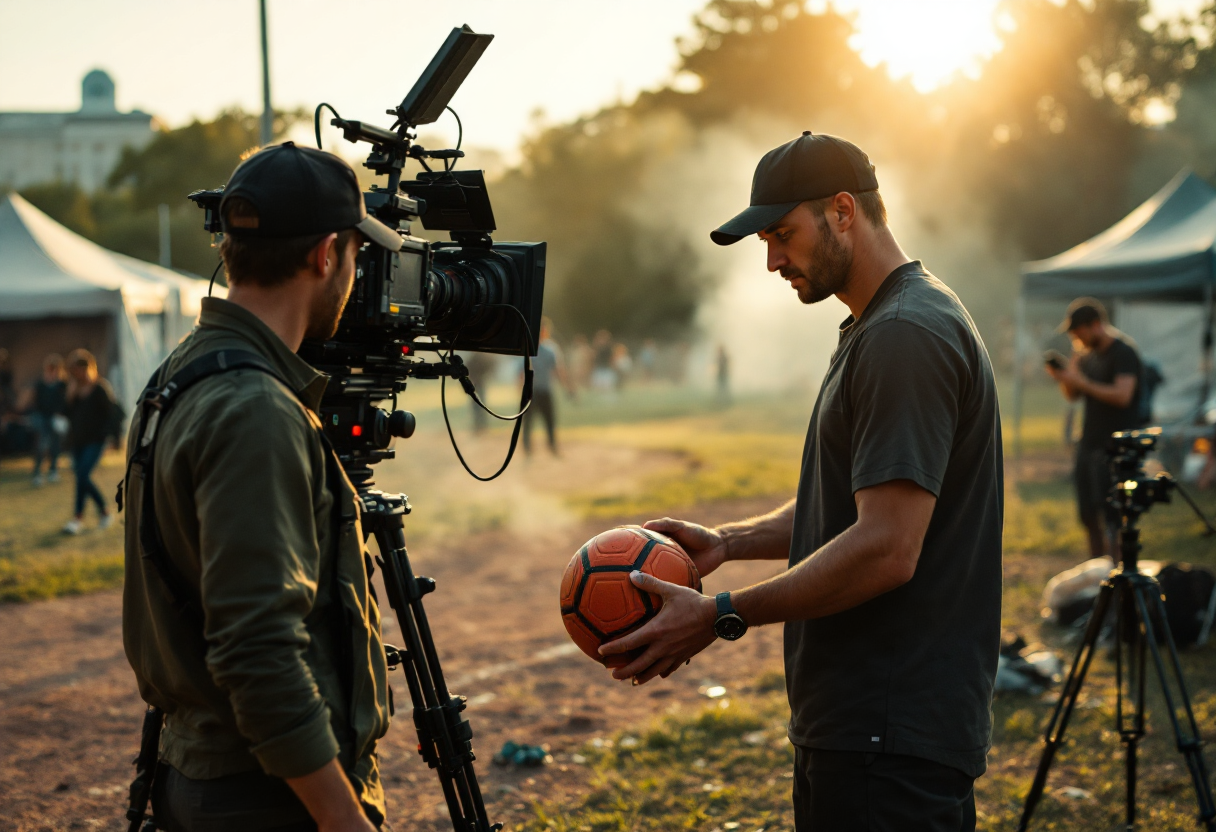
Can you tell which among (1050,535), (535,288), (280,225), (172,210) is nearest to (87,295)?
(1050,535)

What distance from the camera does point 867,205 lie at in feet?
8.65

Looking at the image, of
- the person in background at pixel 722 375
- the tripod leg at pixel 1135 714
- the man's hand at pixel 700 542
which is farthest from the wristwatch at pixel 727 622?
the person in background at pixel 722 375

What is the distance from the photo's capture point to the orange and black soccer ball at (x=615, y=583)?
8.96 ft

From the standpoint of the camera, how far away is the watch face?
2496 millimetres

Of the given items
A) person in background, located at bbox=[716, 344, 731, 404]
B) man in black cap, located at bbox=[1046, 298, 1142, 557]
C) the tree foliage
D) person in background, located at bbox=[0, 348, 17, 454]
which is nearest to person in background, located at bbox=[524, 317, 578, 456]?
man in black cap, located at bbox=[1046, 298, 1142, 557]

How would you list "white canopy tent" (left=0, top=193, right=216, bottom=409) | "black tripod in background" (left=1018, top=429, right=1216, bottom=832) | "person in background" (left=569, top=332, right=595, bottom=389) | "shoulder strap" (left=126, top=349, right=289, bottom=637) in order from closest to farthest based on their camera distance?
1. "shoulder strap" (left=126, top=349, right=289, bottom=637)
2. "black tripod in background" (left=1018, top=429, right=1216, bottom=832)
3. "white canopy tent" (left=0, top=193, right=216, bottom=409)
4. "person in background" (left=569, top=332, right=595, bottom=389)

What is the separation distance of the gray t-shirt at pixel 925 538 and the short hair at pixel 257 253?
1264 millimetres

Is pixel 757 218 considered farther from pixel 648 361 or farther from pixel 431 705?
pixel 648 361

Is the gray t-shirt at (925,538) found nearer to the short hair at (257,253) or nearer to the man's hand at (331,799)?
the man's hand at (331,799)

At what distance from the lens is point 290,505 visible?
6.15ft

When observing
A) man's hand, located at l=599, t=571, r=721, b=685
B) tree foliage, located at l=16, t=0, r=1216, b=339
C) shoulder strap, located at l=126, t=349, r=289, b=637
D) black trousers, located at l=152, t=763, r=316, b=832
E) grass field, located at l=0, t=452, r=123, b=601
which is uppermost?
tree foliage, located at l=16, t=0, r=1216, b=339

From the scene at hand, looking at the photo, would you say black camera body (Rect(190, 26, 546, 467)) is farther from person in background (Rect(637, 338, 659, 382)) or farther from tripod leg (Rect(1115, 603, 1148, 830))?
person in background (Rect(637, 338, 659, 382))

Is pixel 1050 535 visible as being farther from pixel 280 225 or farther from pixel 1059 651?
pixel 280 225

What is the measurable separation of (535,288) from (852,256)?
1.23 meters
